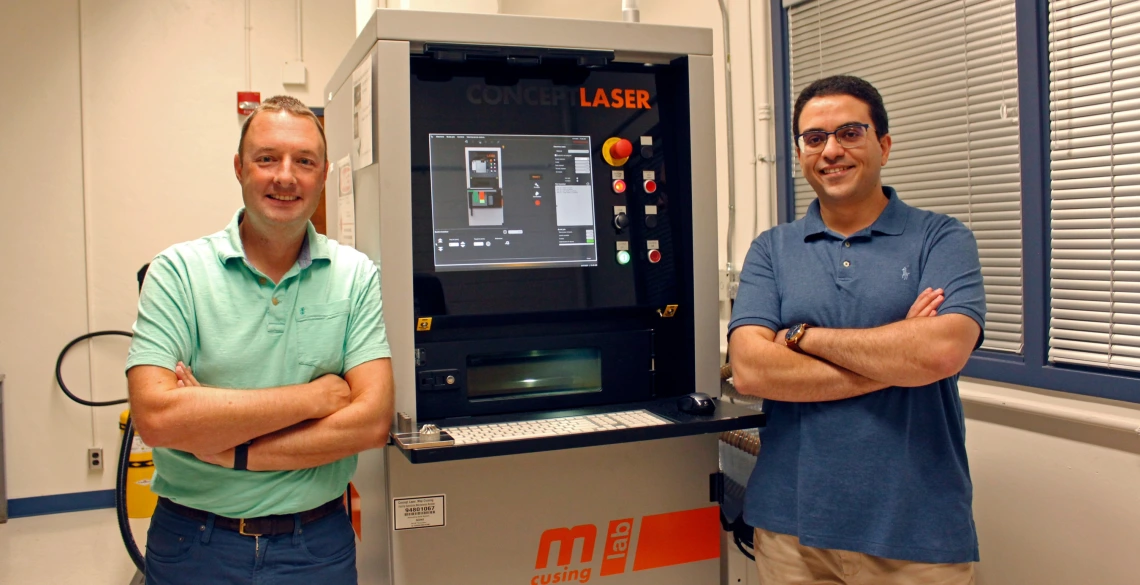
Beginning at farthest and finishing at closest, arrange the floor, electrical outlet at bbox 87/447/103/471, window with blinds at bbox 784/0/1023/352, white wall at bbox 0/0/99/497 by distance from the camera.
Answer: electrical outlet at bbox 87/447/103/471, white wall at bbox 0/0/99/497, the floor, window with blinds at bbox 784/0/1023/352

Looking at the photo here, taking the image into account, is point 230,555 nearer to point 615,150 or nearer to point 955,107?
point 615,150

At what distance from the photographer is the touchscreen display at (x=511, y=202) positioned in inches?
68.5

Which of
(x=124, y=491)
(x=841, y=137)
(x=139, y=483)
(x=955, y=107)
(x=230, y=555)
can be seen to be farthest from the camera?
(x=139, y=483)

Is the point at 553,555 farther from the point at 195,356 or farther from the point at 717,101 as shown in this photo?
the point at 717,101

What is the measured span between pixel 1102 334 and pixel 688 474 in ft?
3.55

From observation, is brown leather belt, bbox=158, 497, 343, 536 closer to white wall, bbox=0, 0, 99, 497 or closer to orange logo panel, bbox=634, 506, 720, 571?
orange logo panel, bbox=634, 506, 720, 571

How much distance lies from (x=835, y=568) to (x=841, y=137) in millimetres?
948

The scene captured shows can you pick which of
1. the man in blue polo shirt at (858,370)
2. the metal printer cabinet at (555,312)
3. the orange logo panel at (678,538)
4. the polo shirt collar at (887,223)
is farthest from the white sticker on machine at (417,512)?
the polo shirt collar at (887,223)

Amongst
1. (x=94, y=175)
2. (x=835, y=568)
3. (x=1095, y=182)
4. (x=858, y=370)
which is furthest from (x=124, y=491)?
(x=1095, y=182)

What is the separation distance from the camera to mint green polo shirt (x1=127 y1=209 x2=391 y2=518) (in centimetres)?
148

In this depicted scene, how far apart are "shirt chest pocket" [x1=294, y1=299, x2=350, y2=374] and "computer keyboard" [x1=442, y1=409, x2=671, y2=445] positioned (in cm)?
28

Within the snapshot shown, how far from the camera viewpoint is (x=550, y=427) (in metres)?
1.61

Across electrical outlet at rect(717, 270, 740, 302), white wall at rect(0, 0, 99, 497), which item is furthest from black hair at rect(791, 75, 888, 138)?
white wall at rect(0, 0, 99, 497)

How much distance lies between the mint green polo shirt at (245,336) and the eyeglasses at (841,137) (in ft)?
3.38
